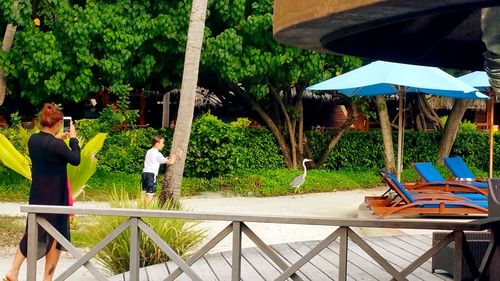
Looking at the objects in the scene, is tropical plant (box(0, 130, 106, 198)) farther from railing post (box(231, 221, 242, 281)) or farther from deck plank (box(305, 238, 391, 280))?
railing post (box(231, 221, 242, 281))

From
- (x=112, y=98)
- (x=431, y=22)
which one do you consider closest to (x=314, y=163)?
(x=112, y=98)

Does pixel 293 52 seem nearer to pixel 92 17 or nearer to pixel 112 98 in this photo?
pixel 92 17

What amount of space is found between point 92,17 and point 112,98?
26.6 ft

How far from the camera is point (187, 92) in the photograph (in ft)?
41.8

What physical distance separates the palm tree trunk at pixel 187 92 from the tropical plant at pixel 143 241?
4294 millimetres

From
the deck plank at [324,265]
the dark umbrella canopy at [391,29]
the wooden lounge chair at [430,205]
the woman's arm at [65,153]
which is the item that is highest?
the dark umbrella canopy at [391,29]

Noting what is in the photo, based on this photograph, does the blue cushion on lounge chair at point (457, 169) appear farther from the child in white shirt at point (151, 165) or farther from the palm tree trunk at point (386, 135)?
the child in white shirt at point (151, 165)

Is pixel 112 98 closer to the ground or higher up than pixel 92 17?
closer to the ground

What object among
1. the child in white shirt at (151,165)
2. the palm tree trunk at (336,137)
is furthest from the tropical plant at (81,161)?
the palm tree trunk at (336,137)

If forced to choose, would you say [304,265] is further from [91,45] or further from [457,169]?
[91,45]

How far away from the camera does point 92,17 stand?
667 inches

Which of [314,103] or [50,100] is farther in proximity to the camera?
[314,103]

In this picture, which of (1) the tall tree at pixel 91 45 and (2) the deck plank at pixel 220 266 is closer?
(2) the deck plank at pixel 220 266

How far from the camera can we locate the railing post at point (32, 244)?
5.24 m
